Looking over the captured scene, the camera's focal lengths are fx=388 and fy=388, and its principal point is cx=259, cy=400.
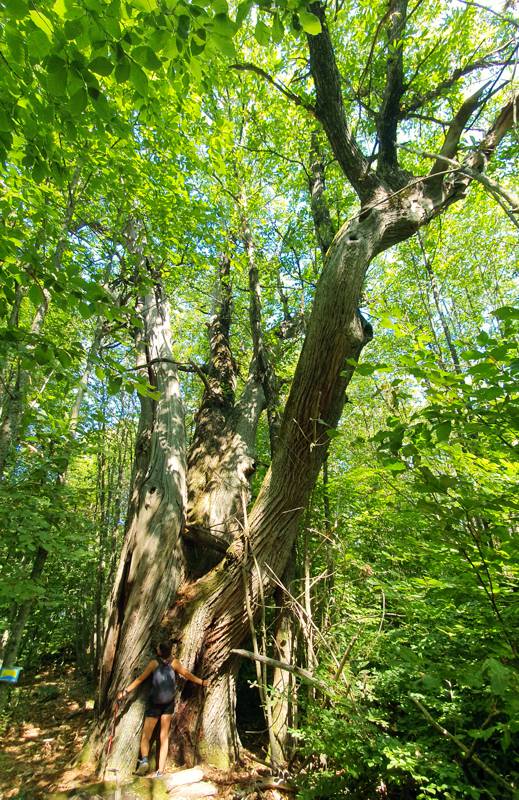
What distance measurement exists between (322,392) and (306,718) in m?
2.70

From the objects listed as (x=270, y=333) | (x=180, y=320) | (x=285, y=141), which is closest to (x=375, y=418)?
(x=270, y=333)

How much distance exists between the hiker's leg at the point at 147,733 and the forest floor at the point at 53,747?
1.35 feet

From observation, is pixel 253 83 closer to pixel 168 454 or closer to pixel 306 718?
pixel 168 454

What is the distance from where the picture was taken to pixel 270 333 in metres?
7.46

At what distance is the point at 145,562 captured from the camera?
4.30 meters

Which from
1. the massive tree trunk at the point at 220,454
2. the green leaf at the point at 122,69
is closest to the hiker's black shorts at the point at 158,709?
the massive tree trunk at the point at 220,454

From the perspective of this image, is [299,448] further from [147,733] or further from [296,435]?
[147,733]

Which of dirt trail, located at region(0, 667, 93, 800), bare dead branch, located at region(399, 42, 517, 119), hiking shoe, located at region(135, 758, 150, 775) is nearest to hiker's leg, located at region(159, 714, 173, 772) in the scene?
hiking shoe, located at region(135, 758, 150, 775)

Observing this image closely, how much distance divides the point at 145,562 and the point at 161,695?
1.22m

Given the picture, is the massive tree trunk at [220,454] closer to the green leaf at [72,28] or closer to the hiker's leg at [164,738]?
the hiker's leg at [164,738]

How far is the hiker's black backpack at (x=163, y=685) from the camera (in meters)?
3.65

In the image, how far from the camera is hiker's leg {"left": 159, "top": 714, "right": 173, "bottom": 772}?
3512mm

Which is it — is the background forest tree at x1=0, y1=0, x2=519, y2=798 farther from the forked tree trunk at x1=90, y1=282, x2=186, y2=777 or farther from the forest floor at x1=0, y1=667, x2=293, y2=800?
the forest floor at x1=0, y1=667, x2=293, y2=800

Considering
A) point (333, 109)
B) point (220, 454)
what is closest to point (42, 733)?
point (220, 454)
